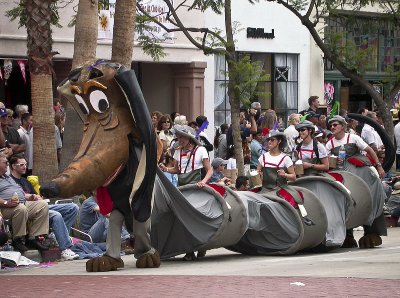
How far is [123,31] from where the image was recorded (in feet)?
63.3

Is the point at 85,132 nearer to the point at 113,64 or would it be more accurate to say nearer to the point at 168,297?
the point at 113,64

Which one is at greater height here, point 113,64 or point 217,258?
point 113,64

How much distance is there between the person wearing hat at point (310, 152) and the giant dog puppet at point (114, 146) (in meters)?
3.81

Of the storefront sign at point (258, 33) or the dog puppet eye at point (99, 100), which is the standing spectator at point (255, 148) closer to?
the storefront sign at point (258, 33)

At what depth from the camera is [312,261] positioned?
1588 centimetres

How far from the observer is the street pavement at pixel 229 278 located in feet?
40.5

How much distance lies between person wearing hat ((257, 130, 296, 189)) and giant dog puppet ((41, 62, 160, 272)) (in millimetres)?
2914

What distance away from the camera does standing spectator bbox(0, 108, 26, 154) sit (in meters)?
19.7

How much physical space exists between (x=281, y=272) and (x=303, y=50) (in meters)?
21.9

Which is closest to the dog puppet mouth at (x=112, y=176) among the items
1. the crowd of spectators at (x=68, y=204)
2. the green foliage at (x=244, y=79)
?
the crowd of spectators at (x=68, y=204)

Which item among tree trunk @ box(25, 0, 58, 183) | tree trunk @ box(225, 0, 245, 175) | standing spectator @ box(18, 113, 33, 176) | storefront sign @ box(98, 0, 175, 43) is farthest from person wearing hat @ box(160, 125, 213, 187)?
storefront sign @ box(98, 0, 175, 43)

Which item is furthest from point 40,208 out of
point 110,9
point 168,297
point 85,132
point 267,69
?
point 267,69

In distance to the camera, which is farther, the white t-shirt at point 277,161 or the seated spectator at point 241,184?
Result: the seated spectator at point 241,184

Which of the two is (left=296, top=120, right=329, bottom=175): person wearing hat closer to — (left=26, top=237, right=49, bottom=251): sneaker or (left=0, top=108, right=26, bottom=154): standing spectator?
(left=26, top=237, right=49, bottom=251): sneaker
